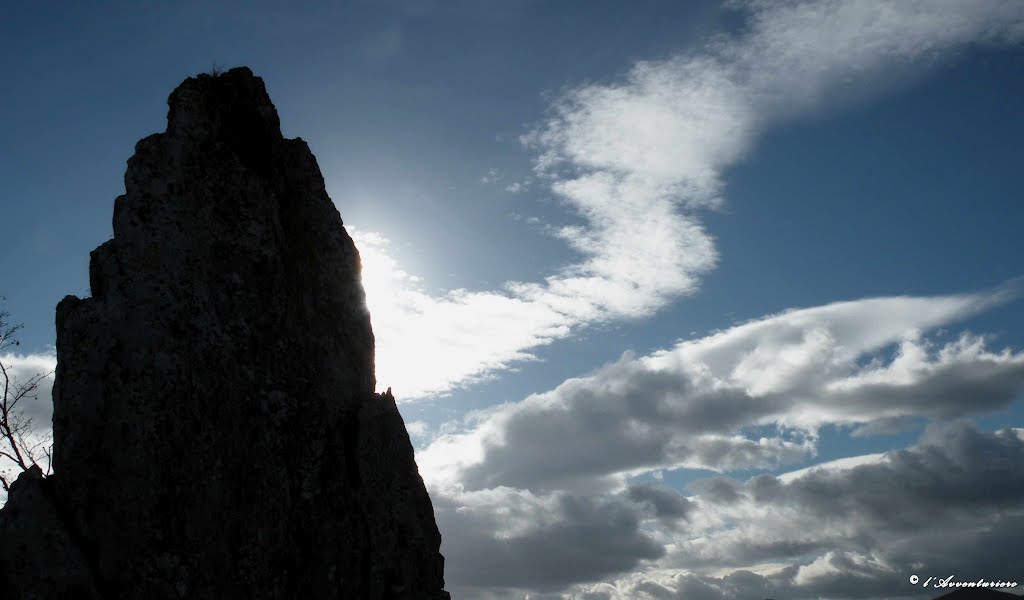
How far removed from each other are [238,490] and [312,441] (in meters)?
2.56

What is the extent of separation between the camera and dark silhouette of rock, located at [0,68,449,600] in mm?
17016

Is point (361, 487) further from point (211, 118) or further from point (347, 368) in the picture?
point (211, 118)

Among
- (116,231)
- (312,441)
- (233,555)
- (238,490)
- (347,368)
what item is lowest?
(233,555)

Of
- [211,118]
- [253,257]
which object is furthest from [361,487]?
[211,118]

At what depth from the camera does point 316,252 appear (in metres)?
23.7

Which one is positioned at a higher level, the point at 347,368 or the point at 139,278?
the point at 139,278

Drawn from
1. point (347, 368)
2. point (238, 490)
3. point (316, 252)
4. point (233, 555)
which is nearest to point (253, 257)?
point (316, 252)

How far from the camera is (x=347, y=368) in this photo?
75.0 ft

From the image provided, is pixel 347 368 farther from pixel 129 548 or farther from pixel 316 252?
pixel 129 548

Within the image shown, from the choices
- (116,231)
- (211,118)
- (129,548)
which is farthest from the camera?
→ (211,118)

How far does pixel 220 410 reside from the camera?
1875 cm

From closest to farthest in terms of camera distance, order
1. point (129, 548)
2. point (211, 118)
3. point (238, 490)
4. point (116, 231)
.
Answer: point (129, 548) → point (238, 490) → point (116, 231) → point (211, 118)

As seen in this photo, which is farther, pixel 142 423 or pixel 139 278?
pixel 139 278

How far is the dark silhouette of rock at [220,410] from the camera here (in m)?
17.0
